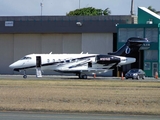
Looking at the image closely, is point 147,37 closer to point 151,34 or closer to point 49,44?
point 151,34

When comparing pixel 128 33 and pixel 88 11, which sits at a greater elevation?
pixel 88 11

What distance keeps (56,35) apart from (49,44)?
1.72m

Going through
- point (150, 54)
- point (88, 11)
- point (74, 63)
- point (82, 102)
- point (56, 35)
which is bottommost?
point (82, 102)

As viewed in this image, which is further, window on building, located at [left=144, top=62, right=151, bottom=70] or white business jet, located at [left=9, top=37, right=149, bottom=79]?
window on building, located at [left=144, top=62, right=151, bottom=70]

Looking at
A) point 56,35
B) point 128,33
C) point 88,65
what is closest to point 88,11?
point 56,35

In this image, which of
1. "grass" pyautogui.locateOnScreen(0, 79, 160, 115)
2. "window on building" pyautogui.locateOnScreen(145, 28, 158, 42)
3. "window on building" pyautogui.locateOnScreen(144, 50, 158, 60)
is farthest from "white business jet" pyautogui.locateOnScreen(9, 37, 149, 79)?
"grass" pyautogui.locateOnScreen(0, 79, 160, 115)

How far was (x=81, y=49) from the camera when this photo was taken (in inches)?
2825

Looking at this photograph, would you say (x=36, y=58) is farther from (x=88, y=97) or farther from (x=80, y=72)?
(x=88, y=97)

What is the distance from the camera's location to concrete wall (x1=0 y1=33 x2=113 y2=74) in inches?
2793

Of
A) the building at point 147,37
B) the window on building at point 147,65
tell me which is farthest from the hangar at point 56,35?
the window on building at point 147,65

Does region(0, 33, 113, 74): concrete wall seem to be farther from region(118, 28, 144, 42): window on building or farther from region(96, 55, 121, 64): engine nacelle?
region(96, 55, 121, 64): engine nacelle

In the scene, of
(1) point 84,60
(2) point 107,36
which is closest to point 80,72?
(1) point 84,60

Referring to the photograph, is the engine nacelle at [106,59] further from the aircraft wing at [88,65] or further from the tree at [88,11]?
the tree at [88,11]

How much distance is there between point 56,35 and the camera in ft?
238
